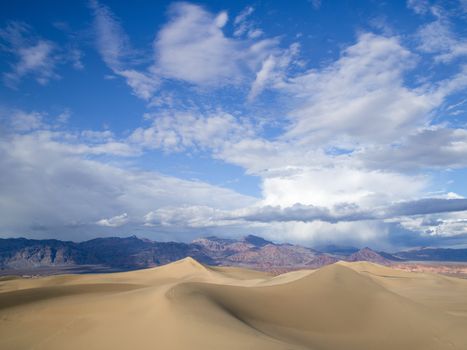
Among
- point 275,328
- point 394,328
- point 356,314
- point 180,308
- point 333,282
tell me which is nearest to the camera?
point 180,308

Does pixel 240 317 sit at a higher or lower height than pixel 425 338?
higher

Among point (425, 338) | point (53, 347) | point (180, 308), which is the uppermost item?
point (180, 308)

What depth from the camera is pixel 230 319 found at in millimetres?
15648

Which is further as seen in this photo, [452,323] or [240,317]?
[452,323]

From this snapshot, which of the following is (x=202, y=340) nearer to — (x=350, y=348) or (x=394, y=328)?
(x=350, y=348)

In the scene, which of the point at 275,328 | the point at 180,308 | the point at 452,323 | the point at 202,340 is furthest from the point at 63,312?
the point at 452,323

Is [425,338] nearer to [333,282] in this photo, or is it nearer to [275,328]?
[275,328]

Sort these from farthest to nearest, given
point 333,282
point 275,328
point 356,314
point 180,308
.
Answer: point 333,282 < point 356,314 < point 275,328 < point 180,308

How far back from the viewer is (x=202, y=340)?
41.7 ft

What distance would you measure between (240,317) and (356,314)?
7.98 metres

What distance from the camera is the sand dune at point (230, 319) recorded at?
13.7m

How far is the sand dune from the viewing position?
1368 centimetres

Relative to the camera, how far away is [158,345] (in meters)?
12.7

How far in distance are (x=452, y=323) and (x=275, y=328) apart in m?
10.2
